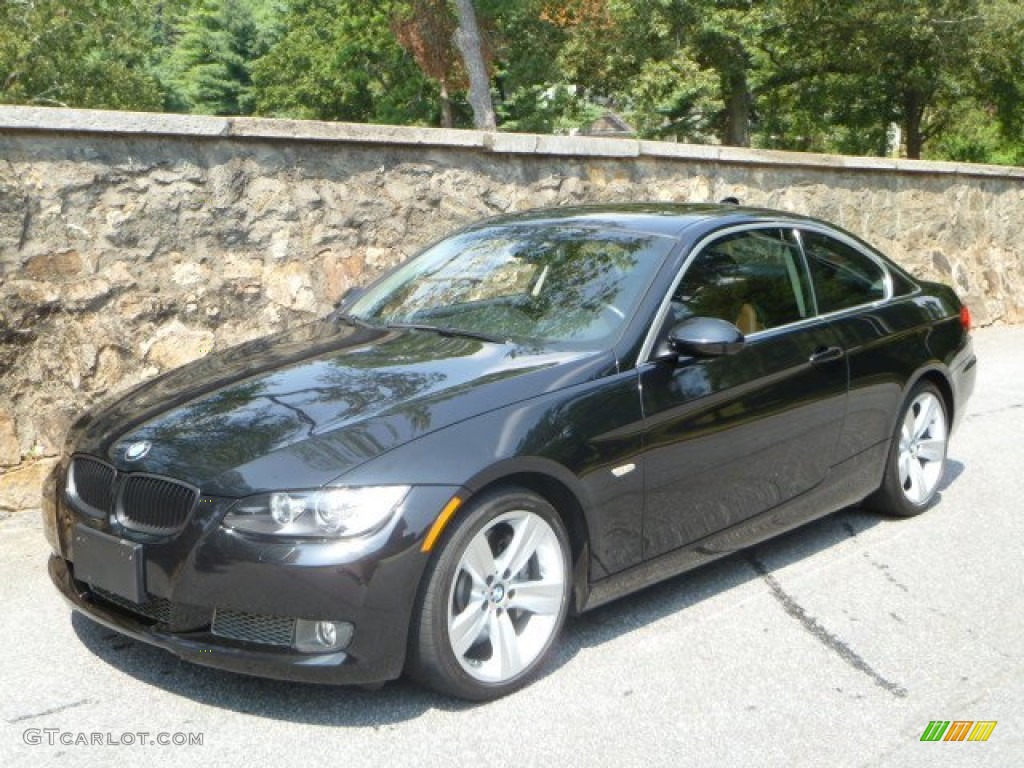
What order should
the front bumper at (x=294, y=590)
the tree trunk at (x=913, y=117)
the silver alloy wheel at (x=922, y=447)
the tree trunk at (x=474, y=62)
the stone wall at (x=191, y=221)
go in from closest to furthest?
1. the front bumper at (x=294, y=590)
2. the silver alloy wheel at (x=922, y=447)
3. the stone wall at (x=191, y=221)
4. the tree trunk at (x=474, y=62)
5. the tree trunk at (x=913, y=117)

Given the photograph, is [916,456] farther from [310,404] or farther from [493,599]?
[310,404]

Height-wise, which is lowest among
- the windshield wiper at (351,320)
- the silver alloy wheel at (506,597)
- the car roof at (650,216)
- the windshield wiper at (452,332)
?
the silver alloy wheel at (506,597)

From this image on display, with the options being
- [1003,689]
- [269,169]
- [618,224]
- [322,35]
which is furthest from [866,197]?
[322,35]

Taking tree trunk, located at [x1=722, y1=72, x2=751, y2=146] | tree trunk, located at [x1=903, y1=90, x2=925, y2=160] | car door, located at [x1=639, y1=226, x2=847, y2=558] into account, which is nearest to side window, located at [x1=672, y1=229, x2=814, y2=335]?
car door, located at [x1=639, y1=226, x2=847, y2=558]

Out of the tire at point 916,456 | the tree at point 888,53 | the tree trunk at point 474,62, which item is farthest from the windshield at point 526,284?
the tree at point 888,53

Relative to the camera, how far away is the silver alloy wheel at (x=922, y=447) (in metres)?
6.34

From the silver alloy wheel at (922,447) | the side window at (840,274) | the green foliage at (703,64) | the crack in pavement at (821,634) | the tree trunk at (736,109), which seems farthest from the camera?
the tree trunk at (736,109)

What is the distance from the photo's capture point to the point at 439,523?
153 inches

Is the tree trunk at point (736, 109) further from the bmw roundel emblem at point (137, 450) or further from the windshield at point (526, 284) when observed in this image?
the bmw roundel emblem at point (137, 450)

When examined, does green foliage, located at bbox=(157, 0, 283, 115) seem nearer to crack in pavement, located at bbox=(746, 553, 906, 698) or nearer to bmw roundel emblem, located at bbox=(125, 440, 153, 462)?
crack in pavement, located at bbox=(746, 553, 906, 698)

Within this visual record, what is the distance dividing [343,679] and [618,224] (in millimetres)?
2447

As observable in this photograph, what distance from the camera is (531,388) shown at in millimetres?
4395

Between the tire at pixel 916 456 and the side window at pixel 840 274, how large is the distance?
0.53 meters

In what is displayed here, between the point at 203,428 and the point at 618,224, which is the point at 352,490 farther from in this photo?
the point at 618,224
